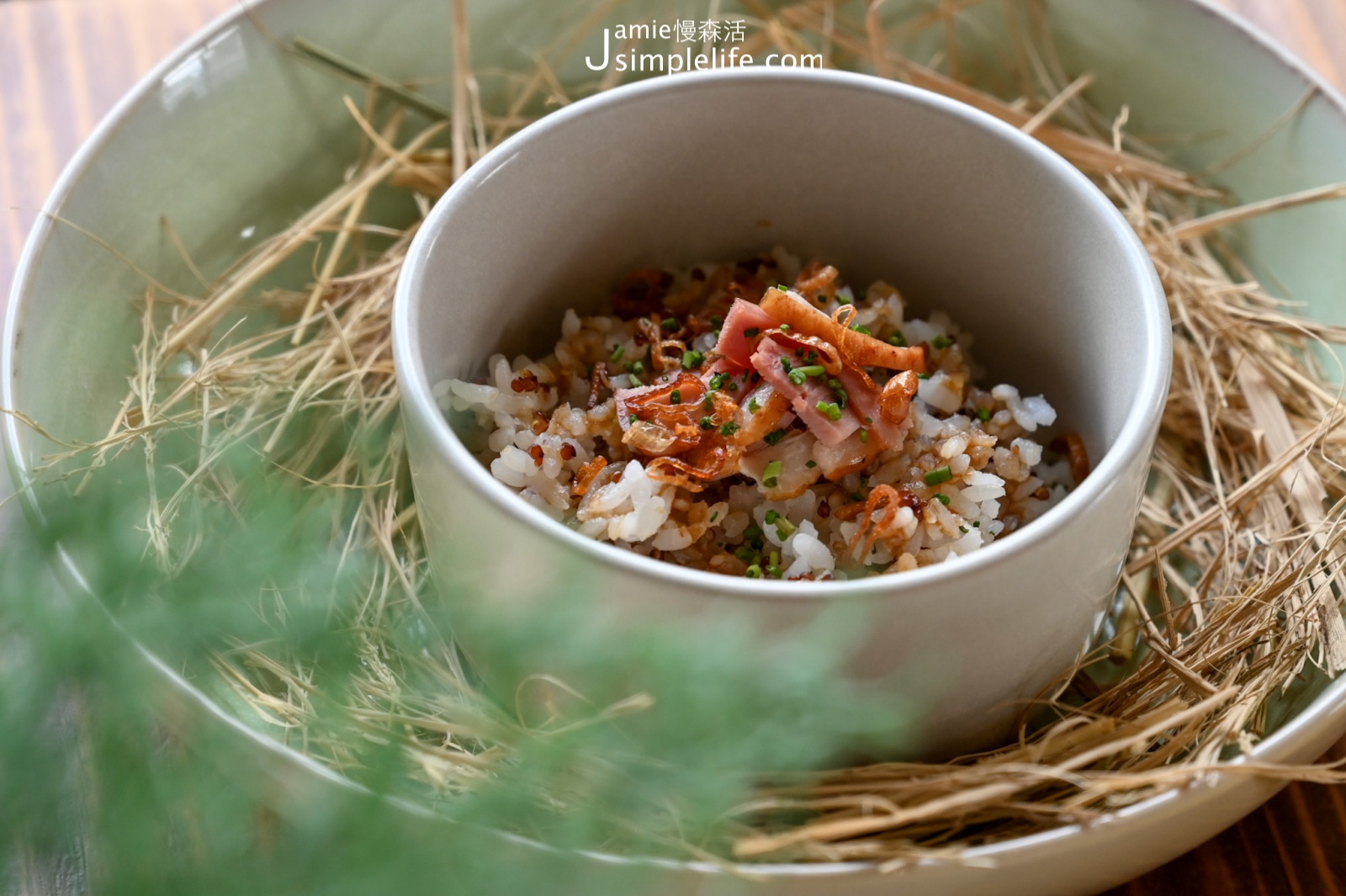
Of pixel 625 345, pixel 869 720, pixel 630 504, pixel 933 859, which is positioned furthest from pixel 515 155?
pixel 933 859

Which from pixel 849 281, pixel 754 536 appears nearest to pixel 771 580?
pixel 754 536

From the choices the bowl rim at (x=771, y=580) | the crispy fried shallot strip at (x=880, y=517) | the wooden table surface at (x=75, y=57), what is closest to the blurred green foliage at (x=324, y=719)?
the bowl rim at (x=771, y=580)

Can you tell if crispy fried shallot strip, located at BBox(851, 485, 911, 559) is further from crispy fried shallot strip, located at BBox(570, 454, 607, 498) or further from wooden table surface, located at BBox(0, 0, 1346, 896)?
wooden table surface, located at BBox(0, 0, 1346, 896)

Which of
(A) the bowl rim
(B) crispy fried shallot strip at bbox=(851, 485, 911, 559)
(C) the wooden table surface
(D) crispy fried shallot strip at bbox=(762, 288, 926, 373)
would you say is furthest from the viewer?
(C) the wooden table surface

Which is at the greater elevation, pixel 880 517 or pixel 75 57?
pixel 75 57

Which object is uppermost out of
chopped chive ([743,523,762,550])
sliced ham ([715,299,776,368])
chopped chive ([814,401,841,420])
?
sliced ham ([715,299,776,368])

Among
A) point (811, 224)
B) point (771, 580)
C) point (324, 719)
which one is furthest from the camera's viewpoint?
point (811, 224)

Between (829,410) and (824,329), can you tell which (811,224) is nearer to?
(824,329)

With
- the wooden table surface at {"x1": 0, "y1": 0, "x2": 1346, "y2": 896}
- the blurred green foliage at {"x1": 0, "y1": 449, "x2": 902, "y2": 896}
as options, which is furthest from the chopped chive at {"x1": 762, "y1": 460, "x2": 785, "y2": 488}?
the wooden table surface at {"x1": 0, "y1": 0, "x2": 1346, "y2": 896}
